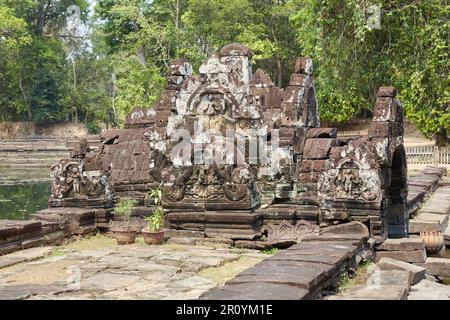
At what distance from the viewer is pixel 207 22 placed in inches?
1298

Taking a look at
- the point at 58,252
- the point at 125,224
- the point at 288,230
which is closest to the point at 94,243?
the point at 125,224

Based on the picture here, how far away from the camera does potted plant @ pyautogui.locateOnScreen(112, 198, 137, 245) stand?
30.5 feet

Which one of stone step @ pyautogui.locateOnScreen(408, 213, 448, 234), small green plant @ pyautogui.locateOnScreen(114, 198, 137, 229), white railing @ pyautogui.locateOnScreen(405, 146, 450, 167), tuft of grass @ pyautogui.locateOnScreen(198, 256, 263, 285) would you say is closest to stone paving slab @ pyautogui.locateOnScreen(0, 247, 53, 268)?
small green plant @ pyautogui.locateOnScreen(114, 198, 137, 229)

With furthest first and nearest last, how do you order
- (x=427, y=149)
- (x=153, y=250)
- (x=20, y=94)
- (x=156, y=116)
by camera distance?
(x=20, y=94) < (x=427, y=149) < (x=156, y=116) < (x=153, y=250)

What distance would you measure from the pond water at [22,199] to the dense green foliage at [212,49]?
6.08 meters

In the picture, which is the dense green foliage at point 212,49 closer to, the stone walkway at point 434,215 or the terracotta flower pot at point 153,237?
the stone walkway at point 434,215

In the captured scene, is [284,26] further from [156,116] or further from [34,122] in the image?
[156,116]

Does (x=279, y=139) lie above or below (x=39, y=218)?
above

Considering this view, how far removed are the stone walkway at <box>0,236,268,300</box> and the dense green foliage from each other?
12.5 metres

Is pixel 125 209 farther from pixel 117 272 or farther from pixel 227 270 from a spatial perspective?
pixel 227 270

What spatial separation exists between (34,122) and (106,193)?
3981 centimetres

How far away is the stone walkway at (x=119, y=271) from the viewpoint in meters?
6.23

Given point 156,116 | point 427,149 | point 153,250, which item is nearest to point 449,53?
point 427,149

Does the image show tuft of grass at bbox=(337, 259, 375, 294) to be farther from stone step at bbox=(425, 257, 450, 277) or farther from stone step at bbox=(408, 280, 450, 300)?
stone step at bbox=(425, 257, 450, 277)
